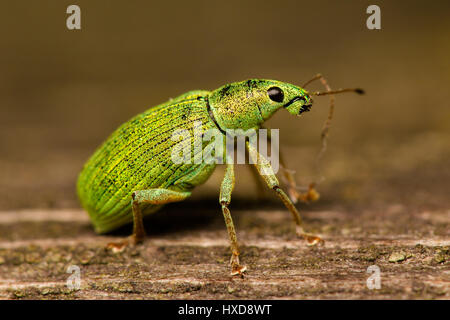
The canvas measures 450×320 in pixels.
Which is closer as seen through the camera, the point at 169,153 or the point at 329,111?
the point at 169,153

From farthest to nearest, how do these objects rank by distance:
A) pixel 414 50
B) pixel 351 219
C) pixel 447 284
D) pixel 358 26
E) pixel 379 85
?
pixel 358 26 < pixel 414 50 < pixel 379 85 < pixel 351 219 < pixel 447 284

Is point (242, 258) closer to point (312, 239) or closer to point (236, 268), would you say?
point (236, 268)

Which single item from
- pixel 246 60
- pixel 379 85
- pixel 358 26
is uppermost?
pixel 358 26

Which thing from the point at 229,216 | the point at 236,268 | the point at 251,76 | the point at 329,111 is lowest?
the point at 236,268

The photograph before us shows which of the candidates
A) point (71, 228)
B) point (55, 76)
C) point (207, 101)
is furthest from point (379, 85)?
point (55, 76)

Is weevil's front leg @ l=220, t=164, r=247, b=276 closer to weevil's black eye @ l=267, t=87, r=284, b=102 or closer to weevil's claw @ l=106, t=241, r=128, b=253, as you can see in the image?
weevil's black eye @ l=267, t=87, r=284, b=102

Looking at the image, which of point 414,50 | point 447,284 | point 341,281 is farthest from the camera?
point 414,50

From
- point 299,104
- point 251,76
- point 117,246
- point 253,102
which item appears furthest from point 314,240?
point 251,76
